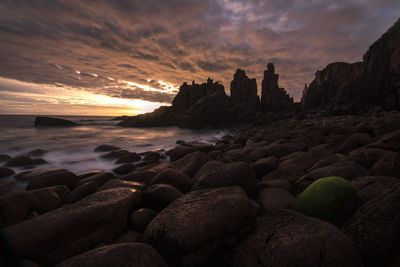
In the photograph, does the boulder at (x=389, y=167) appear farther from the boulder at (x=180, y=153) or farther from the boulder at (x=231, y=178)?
the boulder at (x=180, y=153)

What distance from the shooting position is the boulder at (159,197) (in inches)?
156

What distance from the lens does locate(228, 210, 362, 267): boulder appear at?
2100 mm

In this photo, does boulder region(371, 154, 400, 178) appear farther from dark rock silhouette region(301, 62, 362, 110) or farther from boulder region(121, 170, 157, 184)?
dark rock silhouette region(301, 62, 362, 110)

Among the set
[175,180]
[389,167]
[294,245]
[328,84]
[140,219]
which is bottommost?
[140,219]

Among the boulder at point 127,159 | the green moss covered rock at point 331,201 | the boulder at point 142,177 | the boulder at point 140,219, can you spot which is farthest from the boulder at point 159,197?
the boulder at point 127,159

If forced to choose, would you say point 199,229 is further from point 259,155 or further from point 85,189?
point 259,155

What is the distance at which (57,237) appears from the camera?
117 inches

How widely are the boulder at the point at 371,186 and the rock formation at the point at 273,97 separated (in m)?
54.4

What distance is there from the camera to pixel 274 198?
384cm

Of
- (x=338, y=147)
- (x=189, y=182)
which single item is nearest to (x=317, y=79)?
(x=338, y=147)

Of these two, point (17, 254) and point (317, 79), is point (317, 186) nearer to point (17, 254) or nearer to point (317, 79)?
point (17, 254)

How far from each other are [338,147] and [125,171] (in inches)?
315

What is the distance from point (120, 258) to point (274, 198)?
267 centimetres

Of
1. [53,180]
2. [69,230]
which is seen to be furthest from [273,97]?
[69,230]
